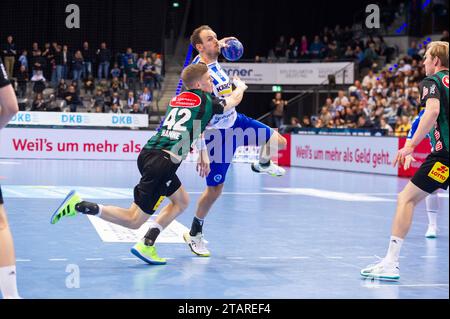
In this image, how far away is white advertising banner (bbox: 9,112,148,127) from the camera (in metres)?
24.9

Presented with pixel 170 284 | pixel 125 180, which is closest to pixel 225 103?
pixel 170 284

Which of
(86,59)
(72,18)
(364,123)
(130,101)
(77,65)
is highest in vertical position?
(72,18)

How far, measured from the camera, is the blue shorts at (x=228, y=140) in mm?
7570

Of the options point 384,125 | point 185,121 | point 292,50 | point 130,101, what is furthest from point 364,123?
point 185,121

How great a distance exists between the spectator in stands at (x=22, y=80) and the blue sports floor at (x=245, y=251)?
12.6m

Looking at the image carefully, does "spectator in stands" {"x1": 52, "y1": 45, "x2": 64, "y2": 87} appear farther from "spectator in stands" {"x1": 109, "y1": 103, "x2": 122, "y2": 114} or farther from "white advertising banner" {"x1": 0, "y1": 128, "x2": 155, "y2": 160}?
"white advertising banner" {"x1": 0, "y1": 128, "x2": 155, "y2": 160}

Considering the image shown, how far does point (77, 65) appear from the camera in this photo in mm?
26391

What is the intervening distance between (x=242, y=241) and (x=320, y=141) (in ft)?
49.7

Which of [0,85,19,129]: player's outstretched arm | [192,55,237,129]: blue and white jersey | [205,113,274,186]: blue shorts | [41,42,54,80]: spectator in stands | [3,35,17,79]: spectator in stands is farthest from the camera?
[41,42,54,80]: spectator in stands

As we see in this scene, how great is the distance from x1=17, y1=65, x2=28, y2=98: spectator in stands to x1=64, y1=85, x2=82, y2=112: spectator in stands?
1.56 m

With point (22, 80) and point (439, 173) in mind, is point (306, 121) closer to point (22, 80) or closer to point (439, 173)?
point (22, 80)

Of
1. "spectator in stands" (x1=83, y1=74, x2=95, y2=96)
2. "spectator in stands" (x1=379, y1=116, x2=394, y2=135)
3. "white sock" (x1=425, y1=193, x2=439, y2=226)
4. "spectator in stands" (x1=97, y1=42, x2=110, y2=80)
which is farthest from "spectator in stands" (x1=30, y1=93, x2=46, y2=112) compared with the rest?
"white sock" (x1=425, y1=193, x2=439, y2=226)

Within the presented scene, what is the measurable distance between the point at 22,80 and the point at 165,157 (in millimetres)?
21323

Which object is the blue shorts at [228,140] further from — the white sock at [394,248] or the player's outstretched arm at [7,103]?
the player's outstretched arm at [7,103]
